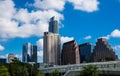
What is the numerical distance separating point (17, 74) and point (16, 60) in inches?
1080

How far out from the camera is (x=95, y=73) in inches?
3720

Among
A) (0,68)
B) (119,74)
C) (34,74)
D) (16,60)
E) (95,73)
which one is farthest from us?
(16,60)

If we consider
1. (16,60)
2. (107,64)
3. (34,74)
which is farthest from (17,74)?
(107,64)

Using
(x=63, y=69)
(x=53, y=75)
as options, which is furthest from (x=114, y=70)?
(x=63, y=69)

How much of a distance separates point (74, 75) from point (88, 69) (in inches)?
1700

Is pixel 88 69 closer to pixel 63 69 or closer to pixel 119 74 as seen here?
pixel 119 74

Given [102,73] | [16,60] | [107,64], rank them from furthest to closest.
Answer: [16,60]
[107,64]
[102,73]

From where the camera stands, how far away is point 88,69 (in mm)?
95875

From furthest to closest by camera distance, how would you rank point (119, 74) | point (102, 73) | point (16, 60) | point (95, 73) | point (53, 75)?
1. point (16, 60)
2. point (53, 75)
3. point (102, 73)
4. point (119, 74)
5. point (95, 73)

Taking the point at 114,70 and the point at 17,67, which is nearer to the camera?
the point at 114,70

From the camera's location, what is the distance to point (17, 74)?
497 feet

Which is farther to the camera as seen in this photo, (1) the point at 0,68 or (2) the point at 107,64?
(2) the point at 107,64

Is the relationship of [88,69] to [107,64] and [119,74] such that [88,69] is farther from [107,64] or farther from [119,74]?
[107,64]

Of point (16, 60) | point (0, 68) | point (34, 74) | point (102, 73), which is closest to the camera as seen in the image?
point (102, 73)
